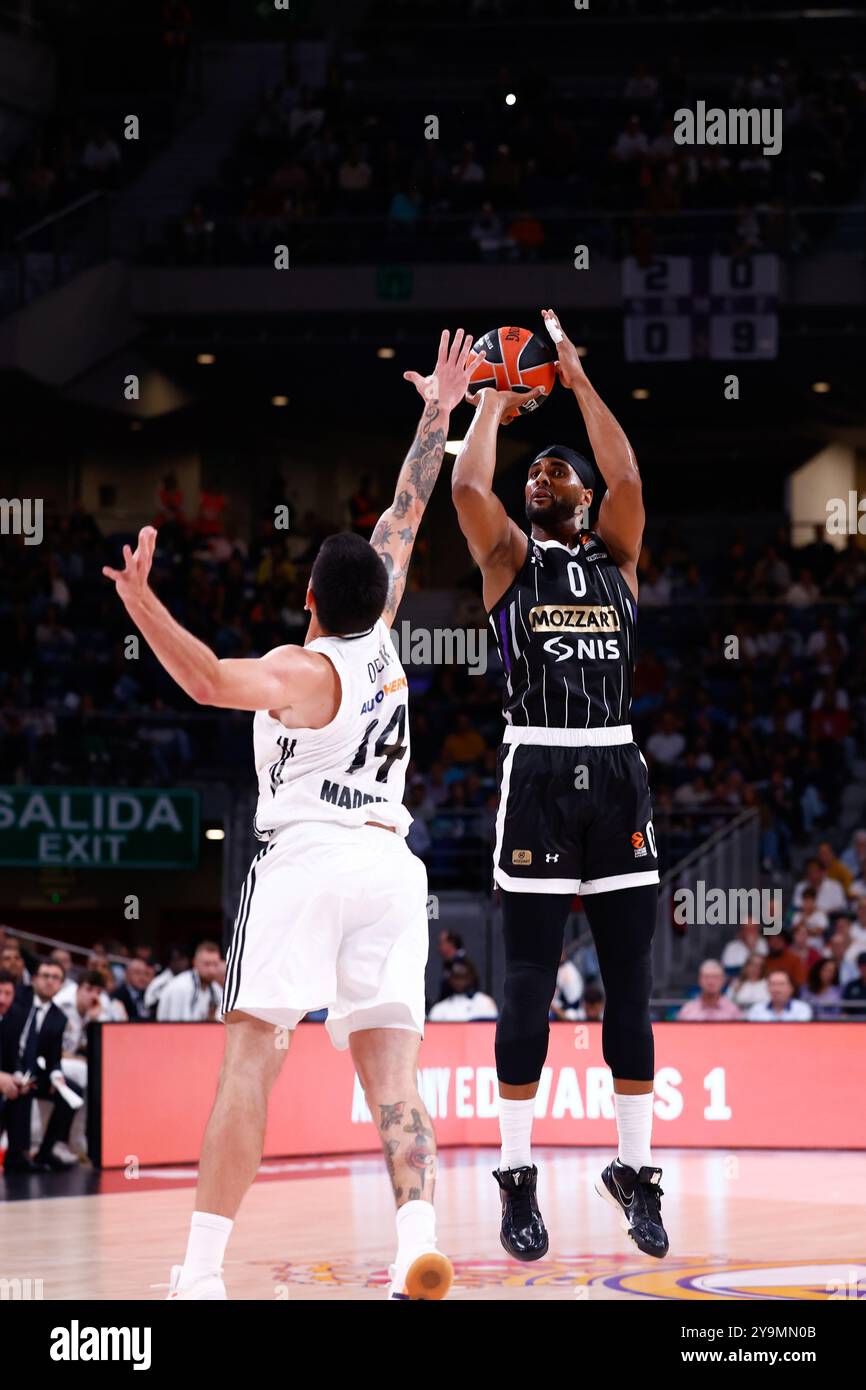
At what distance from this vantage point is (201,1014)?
15.3 m

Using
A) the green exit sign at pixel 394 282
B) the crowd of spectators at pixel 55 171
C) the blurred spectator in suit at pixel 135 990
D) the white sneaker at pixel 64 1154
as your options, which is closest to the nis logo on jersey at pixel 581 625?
the white sneaker at pixel 64 1154

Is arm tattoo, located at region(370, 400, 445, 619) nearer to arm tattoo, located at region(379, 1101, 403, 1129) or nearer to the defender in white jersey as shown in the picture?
the defender in white jersey

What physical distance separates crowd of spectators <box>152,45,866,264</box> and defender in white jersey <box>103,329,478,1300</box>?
53.0ft

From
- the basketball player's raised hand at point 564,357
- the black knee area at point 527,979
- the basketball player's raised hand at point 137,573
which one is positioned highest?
the basketball player's raised hand at point 564,357

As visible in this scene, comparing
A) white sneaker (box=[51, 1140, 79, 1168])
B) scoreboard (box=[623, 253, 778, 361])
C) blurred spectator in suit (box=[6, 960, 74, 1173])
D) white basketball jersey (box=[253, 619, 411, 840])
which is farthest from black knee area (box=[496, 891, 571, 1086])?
scoreboard (box=[623, 253, 778, 361])

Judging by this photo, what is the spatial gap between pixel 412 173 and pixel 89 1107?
46.0 ft

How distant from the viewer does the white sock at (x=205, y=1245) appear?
215 inches

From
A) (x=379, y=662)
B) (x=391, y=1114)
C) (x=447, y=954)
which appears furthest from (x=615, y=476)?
(x=447, y=954)

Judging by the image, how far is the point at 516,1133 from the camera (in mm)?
6660

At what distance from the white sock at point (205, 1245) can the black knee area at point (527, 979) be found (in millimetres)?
1475

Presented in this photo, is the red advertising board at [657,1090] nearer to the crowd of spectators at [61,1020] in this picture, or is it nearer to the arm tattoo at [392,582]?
the crowd of spectators at [61,1020]

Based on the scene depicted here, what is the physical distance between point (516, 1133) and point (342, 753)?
1701mm

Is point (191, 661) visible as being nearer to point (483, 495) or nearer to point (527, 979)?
point (483, 495)
